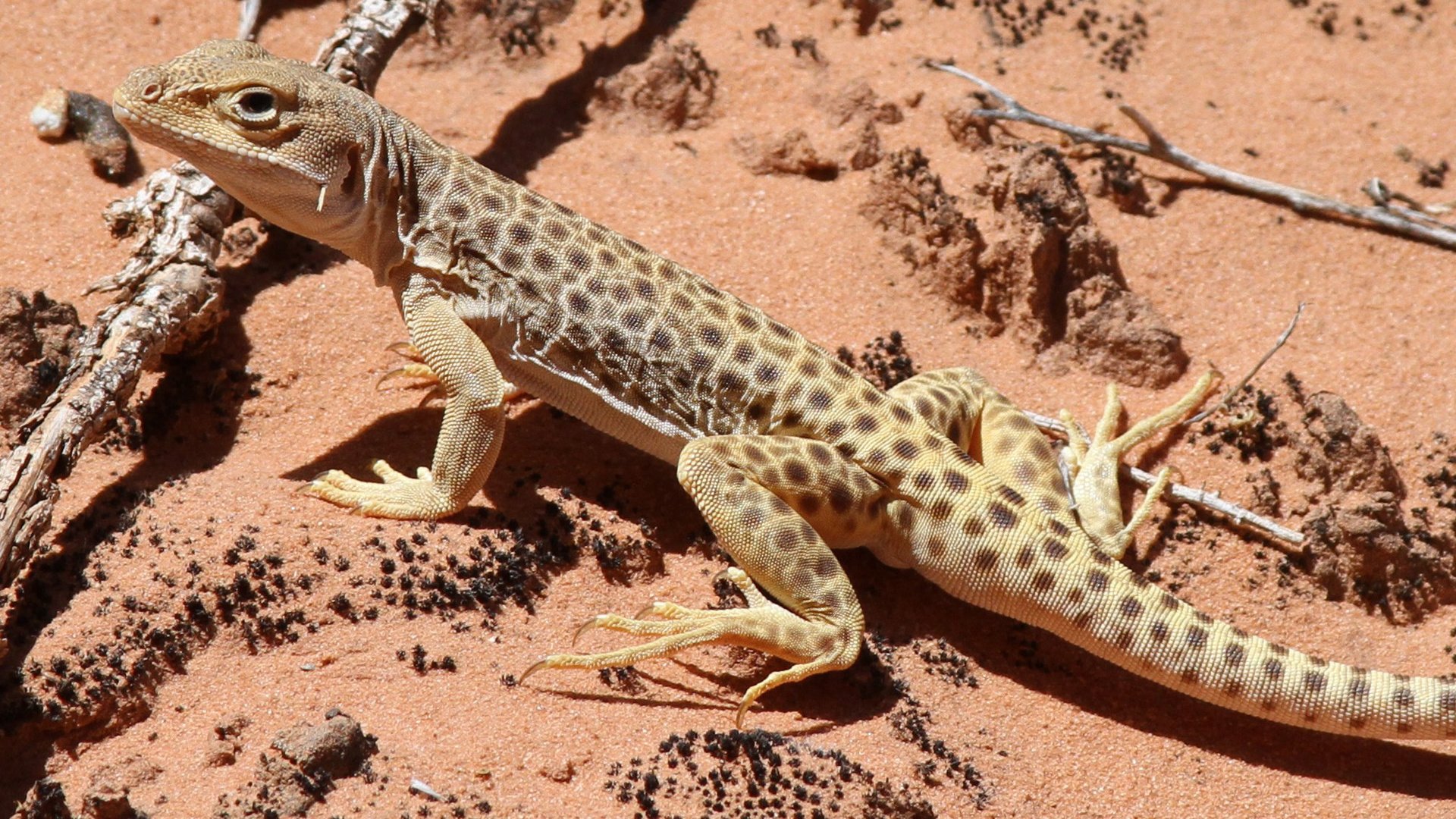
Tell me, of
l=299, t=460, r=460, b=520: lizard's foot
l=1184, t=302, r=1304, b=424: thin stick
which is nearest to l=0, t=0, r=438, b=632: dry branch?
l=299, t=460, r=460, b=520: lizard's foot

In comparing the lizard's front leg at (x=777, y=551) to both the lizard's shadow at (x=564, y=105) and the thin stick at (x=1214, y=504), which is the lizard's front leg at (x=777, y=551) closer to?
the thin stick at (x=1214, y=504)

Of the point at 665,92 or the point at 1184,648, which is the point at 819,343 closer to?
the point at 665,92

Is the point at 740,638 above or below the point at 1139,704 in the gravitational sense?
above

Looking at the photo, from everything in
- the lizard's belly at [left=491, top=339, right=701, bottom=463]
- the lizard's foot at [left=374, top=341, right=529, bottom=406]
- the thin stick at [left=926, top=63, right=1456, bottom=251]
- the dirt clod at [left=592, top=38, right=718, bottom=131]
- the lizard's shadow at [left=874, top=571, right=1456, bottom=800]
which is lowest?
the lizard's foot at [left=374, top=341, right=529, bottom=406]

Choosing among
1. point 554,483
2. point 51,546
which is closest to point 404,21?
point 554,483

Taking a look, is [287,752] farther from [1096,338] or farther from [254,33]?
[254,33]

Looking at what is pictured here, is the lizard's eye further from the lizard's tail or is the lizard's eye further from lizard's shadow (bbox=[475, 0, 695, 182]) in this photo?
the lizard's tail

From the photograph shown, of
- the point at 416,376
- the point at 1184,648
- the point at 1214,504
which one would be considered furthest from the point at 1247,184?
the point at 416,376
